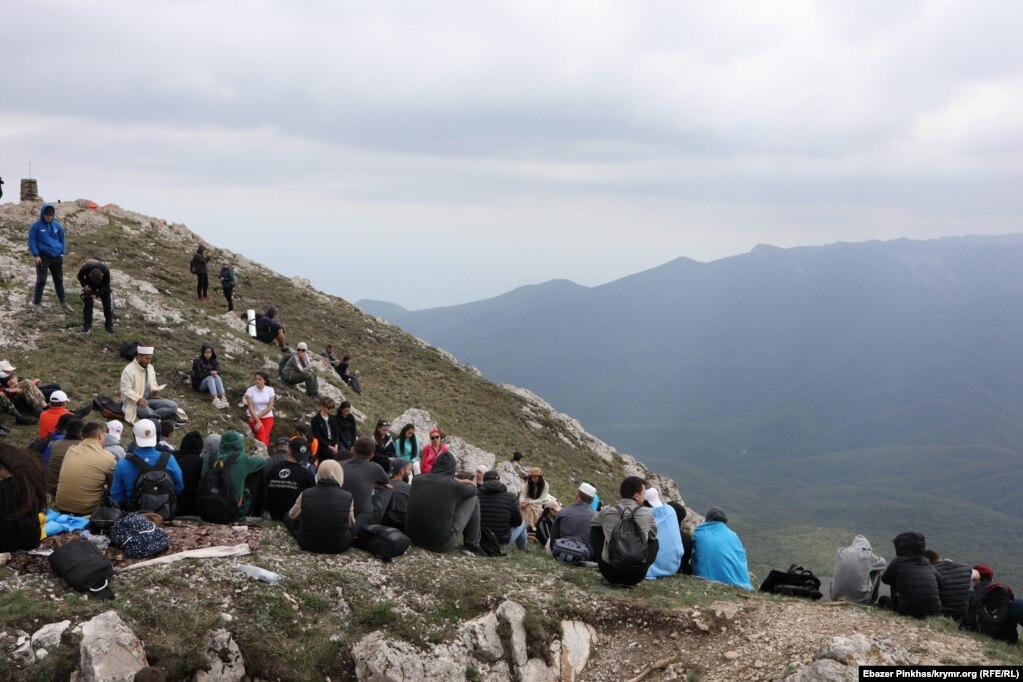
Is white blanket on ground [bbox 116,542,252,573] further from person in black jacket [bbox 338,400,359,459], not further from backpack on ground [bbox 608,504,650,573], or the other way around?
person in black jacket [bbox 338,400,359,459]

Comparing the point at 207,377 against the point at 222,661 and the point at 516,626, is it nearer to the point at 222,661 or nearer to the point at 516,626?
the point at 222,661

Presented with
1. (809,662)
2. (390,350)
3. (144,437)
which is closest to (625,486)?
(809,662)

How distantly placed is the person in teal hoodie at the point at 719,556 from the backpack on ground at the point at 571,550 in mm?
2333

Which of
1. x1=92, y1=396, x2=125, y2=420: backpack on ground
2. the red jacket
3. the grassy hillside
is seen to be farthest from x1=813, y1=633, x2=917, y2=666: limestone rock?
the grassy hillside

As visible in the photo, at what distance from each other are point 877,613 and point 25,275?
30308 mm

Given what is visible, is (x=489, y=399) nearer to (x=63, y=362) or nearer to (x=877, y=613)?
(x=63, y=362)

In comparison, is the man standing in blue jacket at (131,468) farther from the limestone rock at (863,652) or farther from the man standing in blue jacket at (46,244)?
the man standing in blue jacket at (46,244)

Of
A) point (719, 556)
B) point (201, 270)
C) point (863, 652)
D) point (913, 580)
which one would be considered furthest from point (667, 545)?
point (201, 270)

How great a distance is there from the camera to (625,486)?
1423 centimetres

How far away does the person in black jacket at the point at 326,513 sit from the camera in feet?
45.3

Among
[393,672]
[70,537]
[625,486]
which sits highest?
[625,486]

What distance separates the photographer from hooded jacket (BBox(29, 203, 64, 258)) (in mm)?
23491

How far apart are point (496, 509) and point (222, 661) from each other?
6355 mm

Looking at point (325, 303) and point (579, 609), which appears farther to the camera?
point (325, 303)
